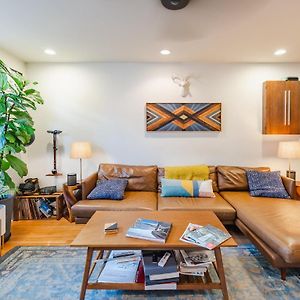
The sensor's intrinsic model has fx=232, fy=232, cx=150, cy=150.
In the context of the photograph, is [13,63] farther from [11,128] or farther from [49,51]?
[11,128]

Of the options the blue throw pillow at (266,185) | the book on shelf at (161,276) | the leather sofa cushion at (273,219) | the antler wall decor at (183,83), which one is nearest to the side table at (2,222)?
the book on shelf at (161,276)

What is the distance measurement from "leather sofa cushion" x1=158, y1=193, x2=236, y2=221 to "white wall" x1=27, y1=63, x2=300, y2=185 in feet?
2.96

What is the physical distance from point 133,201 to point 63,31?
2.12m

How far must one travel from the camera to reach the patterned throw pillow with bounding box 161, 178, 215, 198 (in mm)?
3123

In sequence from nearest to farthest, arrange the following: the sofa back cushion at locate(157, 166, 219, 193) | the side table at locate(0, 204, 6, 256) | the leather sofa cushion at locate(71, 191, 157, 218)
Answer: the side table at locate(0, 204, 6, 256) < the leather sofa cushion at locate(71, 191, 157, 218) < the sofa back cushion at locate(157, 166, 219, 193)

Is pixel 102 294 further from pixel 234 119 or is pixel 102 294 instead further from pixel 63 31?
pixel 234 119

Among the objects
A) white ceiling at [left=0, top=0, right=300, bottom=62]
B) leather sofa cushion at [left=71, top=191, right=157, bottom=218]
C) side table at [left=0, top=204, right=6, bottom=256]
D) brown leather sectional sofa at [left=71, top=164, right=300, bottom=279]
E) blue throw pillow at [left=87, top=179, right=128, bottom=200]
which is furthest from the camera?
blue throw pillow at [left=87, top=179, right=128, bottom=200]

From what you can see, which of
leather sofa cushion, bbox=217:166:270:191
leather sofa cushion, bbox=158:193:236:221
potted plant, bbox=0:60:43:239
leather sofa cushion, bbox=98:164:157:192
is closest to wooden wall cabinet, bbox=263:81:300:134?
leather sofa cushion, bbox=217:166:270:191

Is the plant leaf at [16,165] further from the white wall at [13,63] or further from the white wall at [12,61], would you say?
the white wall at [12,61]

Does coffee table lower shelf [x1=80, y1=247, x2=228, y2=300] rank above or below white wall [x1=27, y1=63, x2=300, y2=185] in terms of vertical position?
below

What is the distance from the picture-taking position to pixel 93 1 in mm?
1979

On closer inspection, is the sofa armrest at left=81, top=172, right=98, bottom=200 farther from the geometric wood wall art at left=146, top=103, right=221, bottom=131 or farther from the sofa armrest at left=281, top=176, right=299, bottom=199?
the sofa armrest at left=281, top=176, right=299, bottom=199

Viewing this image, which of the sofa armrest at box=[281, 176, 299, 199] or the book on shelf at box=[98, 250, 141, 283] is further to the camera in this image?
the sofa armrest at box=[281, 176, 299, 199]

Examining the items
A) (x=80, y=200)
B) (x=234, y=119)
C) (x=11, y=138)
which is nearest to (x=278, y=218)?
(x=234, y=119)
